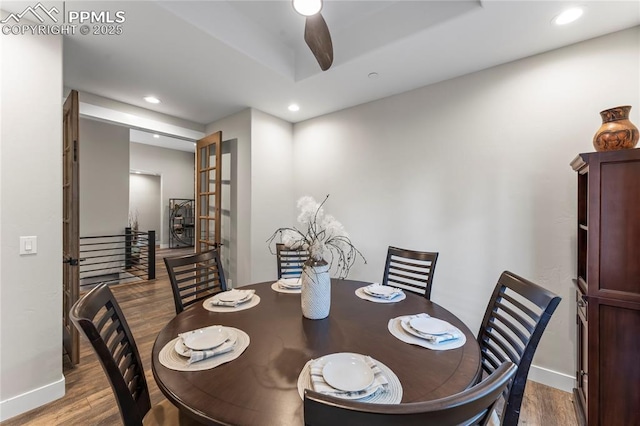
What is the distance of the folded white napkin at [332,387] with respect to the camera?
2.68ft

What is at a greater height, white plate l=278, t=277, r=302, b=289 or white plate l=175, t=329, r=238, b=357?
white plate l=278, t=277, r=302, b=289

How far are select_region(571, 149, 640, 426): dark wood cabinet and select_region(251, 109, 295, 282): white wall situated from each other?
2.97 meters

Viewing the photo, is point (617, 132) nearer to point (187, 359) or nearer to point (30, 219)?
point (187, 359)

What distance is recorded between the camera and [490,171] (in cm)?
235

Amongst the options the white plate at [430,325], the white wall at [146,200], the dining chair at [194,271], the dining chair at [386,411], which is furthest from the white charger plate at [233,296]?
the white wall at [146,200]

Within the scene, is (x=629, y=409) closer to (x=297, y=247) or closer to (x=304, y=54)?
(x=297, y=247)

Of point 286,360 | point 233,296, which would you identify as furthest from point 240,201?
point 286,360

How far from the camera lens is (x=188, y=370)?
3.17 feet

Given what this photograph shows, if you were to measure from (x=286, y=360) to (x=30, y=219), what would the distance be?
6.69 feet

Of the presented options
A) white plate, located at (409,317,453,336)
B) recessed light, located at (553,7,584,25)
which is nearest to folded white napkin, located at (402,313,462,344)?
white plate, located at (409,317,453,336)

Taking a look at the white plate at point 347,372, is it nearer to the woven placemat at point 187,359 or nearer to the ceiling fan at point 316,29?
the woven placemat at point 187,359

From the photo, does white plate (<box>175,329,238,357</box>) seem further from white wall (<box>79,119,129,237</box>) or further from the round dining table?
white wall (<box>79,119,129,237</box>)

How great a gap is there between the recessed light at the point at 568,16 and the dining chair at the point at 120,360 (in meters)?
2.93

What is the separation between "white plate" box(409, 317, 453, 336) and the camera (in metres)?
1.23
